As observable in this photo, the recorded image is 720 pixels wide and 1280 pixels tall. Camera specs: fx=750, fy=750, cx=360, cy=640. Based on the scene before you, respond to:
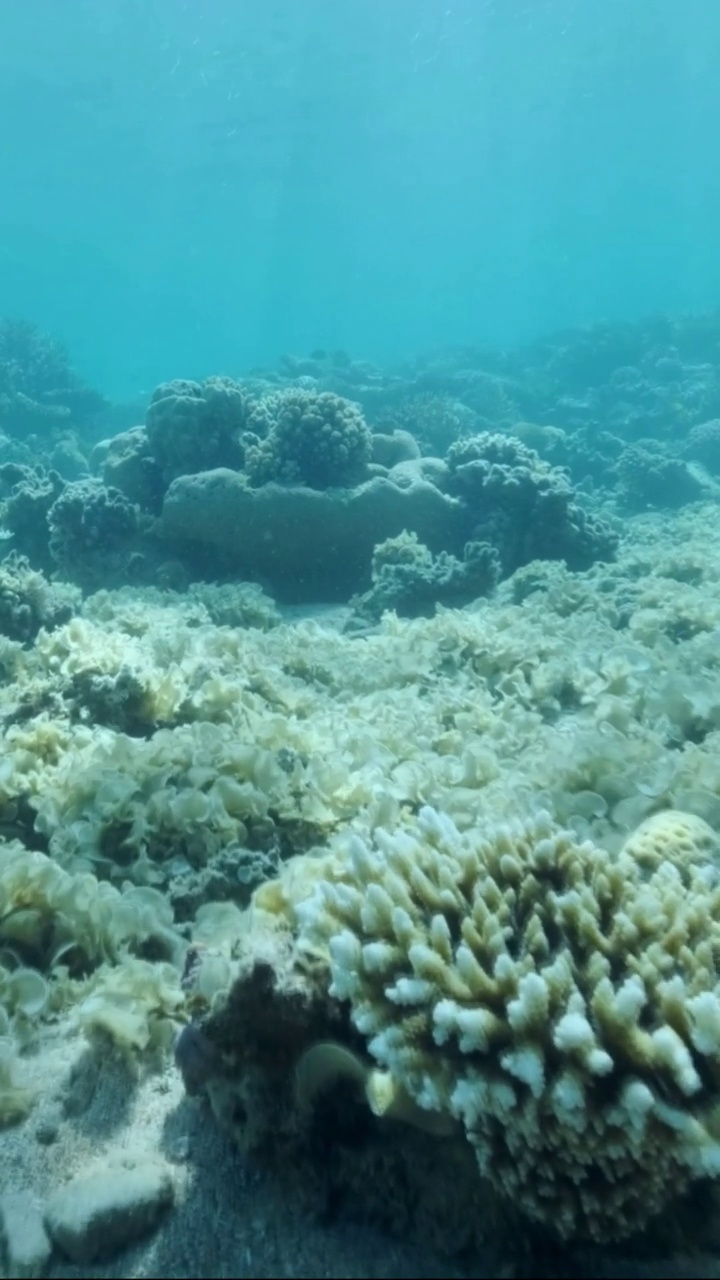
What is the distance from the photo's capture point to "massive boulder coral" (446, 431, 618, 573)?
1138 centimetres

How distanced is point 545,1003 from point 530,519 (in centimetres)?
1013

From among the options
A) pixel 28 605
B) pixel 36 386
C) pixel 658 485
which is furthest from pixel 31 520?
pixel 36 386

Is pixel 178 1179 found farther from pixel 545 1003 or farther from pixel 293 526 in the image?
pixel 293 526

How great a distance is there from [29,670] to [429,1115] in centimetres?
496

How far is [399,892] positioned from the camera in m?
2.33

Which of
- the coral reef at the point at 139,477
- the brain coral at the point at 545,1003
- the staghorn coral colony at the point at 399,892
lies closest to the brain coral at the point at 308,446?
the coral reef at the point at 139,477

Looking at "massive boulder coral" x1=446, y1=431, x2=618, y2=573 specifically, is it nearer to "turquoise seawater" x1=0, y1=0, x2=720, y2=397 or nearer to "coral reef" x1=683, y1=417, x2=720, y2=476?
"coral reef" x1=683, y1=417, x2=720, y2=476

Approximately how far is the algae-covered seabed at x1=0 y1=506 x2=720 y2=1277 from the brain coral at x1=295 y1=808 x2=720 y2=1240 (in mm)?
288

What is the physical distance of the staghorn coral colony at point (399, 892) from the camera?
6.28ft

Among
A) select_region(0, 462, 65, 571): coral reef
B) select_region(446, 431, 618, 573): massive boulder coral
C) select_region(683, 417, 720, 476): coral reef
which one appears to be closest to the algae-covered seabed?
select_region(446, 431, 618, 573): massive boulder coral

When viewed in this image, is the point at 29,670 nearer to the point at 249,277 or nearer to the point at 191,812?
the point at 191,812

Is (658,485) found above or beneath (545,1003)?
above

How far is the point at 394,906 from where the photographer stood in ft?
7.47

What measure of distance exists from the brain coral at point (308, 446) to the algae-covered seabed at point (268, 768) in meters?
3.78
